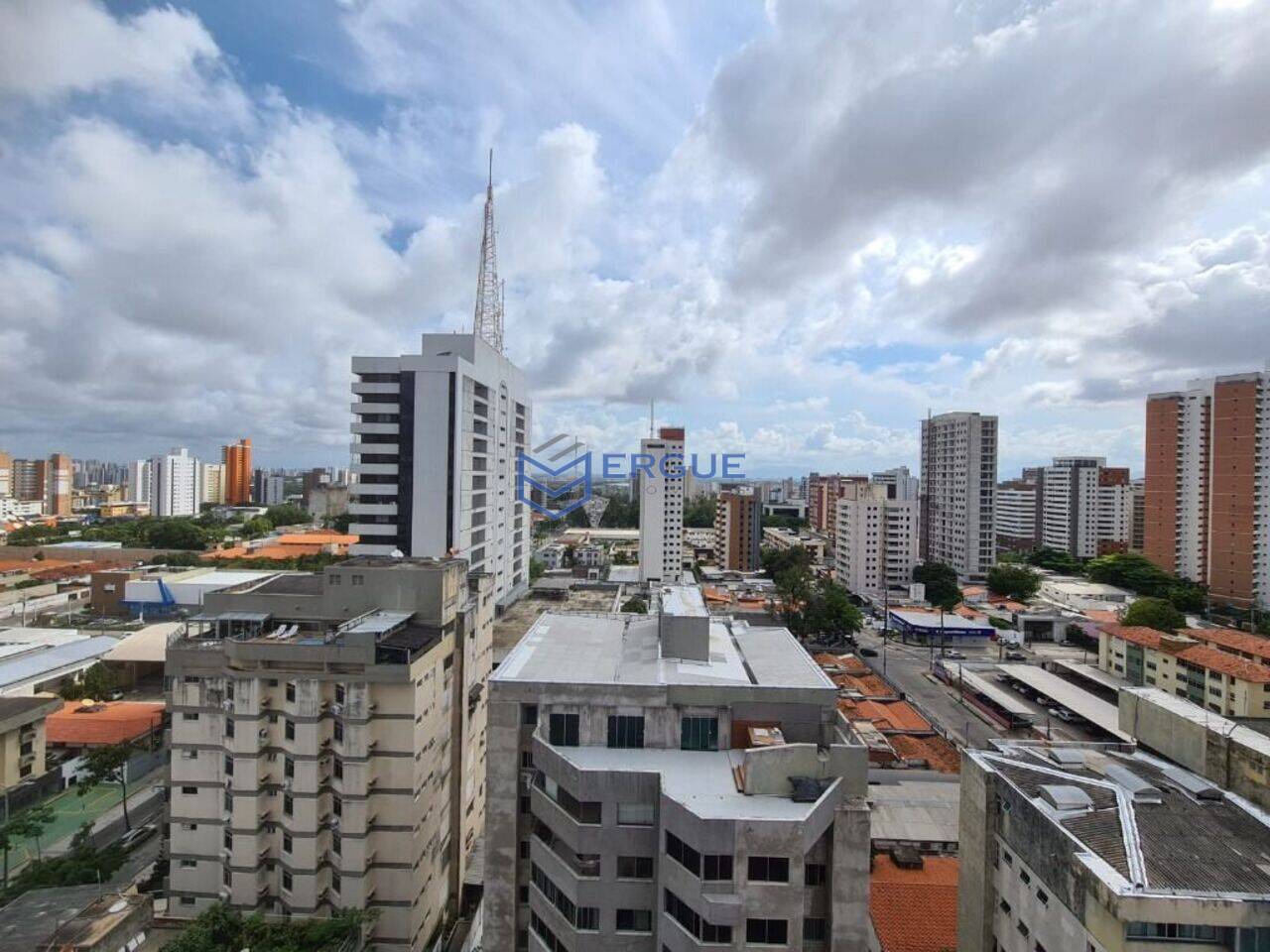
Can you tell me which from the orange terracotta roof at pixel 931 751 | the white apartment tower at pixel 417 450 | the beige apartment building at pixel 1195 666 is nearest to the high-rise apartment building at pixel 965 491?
the beige apartment building at pixel 1195 666

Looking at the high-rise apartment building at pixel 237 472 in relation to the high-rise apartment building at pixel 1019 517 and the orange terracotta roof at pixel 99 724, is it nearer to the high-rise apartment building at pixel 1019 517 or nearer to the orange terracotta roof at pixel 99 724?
the orange terracotta roof at pixel 99 724

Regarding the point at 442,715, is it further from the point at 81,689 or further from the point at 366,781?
the point at 81,689

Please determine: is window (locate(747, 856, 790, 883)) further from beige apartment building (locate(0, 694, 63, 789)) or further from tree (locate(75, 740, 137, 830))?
beige apartment building (locate(0, 694, 63, 789))

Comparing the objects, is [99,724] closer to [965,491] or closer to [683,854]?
[683,854]

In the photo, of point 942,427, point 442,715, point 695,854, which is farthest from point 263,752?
point 942,427

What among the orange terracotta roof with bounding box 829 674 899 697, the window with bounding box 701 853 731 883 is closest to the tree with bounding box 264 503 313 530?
the orange terracotta roof with bounding box 829 674 899 697

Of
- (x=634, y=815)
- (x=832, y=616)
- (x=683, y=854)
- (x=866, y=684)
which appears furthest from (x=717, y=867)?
(x=832, y=616)
